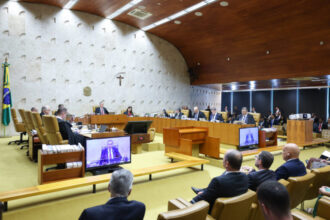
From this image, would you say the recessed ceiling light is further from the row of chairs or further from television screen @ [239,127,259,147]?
the row of chairs

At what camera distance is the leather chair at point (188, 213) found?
160 centimetres

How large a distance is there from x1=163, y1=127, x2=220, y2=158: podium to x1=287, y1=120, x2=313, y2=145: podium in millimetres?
3389

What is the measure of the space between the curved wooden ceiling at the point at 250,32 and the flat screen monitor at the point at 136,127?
4991 mm

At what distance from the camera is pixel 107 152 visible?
12.6 feet

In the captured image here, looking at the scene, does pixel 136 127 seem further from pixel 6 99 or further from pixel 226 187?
pixel 6 99

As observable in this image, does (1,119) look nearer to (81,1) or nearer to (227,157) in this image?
(81,1)

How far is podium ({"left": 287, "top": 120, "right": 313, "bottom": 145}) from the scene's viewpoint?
732 cm

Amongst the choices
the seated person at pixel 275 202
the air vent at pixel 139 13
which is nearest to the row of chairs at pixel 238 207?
the seated person at pixel 275 202

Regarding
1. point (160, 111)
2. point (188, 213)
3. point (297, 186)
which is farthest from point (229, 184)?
point (160, 111)

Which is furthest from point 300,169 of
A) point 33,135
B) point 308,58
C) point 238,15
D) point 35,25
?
point 35,25

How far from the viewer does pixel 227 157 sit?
2.32 meters

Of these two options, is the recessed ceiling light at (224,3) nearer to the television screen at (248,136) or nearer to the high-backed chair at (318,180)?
the television screen at (248,136)

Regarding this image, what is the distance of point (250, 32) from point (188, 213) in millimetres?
9502

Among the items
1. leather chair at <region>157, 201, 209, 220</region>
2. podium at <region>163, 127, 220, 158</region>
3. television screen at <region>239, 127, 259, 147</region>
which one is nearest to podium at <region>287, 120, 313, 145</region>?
television screen at <region>239, 127, 259, 147</region>
